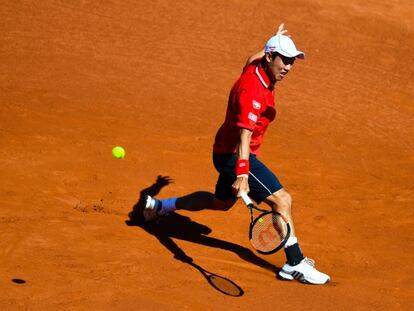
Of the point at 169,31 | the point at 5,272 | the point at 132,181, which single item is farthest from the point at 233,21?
the point at 5,272

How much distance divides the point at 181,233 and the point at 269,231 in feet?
5.49

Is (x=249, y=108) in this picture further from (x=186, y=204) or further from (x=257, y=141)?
(x=186, y=204)

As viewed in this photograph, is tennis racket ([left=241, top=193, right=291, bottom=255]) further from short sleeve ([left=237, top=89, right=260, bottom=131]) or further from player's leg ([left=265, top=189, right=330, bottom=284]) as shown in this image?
short sleeve ([left=237, top=89, right=260, bottom=131])

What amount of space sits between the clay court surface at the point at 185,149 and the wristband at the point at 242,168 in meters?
0.99

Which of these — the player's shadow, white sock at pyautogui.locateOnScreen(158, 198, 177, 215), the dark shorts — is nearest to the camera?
the dark shorts

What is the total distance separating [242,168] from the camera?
654 centimetres

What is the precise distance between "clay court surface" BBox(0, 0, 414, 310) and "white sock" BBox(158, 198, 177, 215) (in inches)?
8.6

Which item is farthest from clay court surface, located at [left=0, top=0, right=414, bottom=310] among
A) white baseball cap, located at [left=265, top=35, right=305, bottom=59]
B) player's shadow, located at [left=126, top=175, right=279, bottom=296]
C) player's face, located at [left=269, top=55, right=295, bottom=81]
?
white baseball cap, located at [left=265, top=35, right=305, bottom=59]

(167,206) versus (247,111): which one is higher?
(247,111)

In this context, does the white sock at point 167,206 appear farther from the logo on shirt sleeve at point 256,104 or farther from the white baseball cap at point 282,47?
the white baseball cap at point 282,47

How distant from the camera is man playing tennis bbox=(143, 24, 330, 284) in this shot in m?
6.59

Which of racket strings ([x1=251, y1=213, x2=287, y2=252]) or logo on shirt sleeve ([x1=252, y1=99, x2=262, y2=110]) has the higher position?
logo on shirt sleeve ([x1=252, y1=99, x2=262, y2=110])

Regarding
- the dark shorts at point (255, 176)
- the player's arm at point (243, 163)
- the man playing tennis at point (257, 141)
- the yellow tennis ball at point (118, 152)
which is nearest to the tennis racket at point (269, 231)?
the player's arm at point (243, 163)

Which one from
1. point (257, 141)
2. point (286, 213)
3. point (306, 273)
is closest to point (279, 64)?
point (257, 141)
